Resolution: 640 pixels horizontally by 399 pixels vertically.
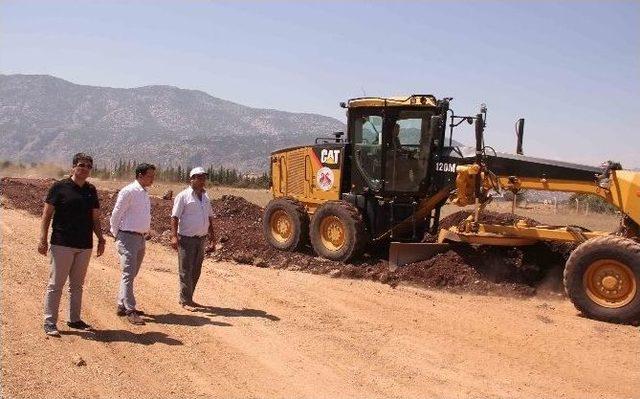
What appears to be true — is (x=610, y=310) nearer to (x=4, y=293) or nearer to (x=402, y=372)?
(x=402, y=372)

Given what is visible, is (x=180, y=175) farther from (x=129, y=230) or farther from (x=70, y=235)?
(x=70, y=235)

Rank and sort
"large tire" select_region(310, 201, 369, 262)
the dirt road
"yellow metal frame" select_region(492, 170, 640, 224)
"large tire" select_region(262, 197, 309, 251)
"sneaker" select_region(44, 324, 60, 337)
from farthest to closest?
"large tire" select_region(262, 197, 309, 251) → "large tire" select_region(310, 201, 369, 262) → "yellow metal frame" select_region(492, 170, 640, 224) → "sneaker" select_region(44, 324, 60, 337) → the dirt road

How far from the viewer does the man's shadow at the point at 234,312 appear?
7.31 m

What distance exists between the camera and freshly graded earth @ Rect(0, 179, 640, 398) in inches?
203

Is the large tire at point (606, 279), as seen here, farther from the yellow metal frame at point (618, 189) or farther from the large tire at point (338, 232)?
the large tire at point (338, 232)

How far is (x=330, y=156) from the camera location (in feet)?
36.9

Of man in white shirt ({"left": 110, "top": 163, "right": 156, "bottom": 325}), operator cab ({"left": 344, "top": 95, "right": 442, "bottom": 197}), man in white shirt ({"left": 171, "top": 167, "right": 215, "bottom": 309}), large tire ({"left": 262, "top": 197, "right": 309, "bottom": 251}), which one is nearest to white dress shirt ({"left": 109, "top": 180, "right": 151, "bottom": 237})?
man in white shirt ({"left": 110, "top": 163, "right": 156, "bottom": 325})

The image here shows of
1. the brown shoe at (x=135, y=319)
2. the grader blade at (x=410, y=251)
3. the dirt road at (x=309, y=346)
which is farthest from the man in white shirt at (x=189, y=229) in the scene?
the grader blade at (x=410, y=251)

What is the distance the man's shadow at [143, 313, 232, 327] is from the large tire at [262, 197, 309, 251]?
14.5 ft

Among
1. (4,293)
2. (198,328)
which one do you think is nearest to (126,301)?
(198,328)

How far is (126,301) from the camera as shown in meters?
6.75

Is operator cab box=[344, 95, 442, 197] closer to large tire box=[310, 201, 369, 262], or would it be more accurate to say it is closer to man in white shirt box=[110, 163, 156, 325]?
large tire box=[310, 201, 369, 262]

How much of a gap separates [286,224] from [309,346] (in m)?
5.68

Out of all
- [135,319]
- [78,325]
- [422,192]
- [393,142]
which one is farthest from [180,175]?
[78,325]
